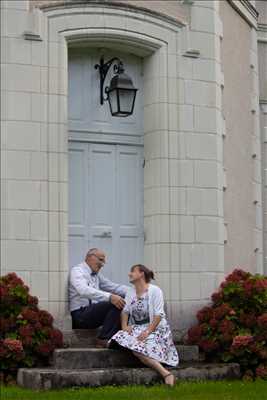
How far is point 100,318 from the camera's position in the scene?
11.9 metres

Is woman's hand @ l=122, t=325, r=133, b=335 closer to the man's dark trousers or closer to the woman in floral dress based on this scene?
the woman in floral dress

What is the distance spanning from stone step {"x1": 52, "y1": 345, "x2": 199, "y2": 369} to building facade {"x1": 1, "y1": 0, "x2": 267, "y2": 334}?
0.83 m

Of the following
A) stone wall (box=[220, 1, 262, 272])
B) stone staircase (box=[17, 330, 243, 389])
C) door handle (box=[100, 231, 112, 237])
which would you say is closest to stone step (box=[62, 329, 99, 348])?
stone staircase (box=[17, 330, 243, 389])

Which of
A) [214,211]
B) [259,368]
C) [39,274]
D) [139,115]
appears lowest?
[259,368]

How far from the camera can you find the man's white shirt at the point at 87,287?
38.5 ft

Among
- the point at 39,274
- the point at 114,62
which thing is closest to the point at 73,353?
the point at 39,274

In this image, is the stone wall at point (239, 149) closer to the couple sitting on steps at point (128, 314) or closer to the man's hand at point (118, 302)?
the couple sitting on steps at point (128, 314)

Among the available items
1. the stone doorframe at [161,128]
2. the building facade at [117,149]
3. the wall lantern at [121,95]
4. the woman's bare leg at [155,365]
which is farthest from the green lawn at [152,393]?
the wall lantern at [121,95]

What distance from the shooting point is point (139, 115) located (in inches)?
521

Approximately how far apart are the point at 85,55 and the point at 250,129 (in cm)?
320

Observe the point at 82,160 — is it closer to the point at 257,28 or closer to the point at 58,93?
the point at 58,93

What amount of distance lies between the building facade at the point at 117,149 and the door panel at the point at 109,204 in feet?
0.04

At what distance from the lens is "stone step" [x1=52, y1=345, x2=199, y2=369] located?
11.2 m

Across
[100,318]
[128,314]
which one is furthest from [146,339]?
[100,318]
